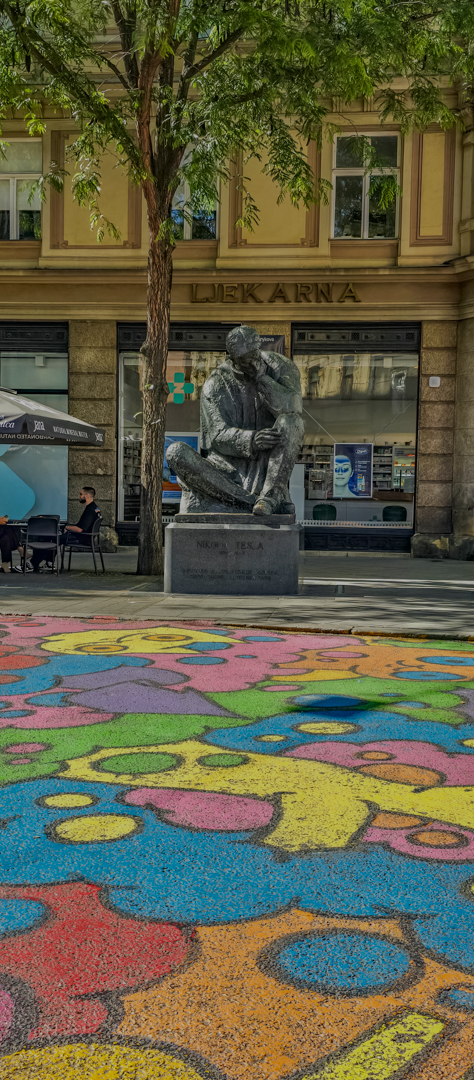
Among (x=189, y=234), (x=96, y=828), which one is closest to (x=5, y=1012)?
(x=96, y=828)

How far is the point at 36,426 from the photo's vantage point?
1135 centimetres

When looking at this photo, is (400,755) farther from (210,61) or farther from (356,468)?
(356,468)

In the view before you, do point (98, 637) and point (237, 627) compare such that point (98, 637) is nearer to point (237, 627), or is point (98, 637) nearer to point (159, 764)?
point (237, 627)

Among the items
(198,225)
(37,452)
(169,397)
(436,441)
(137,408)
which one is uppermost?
(198,225)

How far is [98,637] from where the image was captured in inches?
285

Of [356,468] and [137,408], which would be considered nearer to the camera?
[356,468]

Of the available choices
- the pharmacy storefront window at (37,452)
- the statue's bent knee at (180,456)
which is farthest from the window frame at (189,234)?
the statue's bent knee at (180,456)

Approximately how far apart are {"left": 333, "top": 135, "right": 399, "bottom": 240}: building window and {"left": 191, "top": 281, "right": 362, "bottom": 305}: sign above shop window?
1.10 meters

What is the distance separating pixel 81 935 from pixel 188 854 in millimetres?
586

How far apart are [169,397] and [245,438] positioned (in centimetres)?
825

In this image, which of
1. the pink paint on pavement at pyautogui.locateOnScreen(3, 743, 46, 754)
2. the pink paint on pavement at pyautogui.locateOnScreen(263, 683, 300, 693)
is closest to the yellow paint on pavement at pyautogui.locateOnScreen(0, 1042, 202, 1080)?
the pink paint on pavement at pyautogui.locateOnScreen(3, 743, 46, 754)

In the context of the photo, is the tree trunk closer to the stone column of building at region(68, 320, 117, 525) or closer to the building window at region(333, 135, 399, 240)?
the stone column of building at region(68, 320, 117, 525)

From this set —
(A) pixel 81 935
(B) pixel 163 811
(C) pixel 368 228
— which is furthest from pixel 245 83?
(A) pixel 81 935

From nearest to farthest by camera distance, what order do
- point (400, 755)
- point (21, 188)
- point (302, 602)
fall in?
1. point (400, 755)
2. point (302, 602)
3. point (21, 188)
